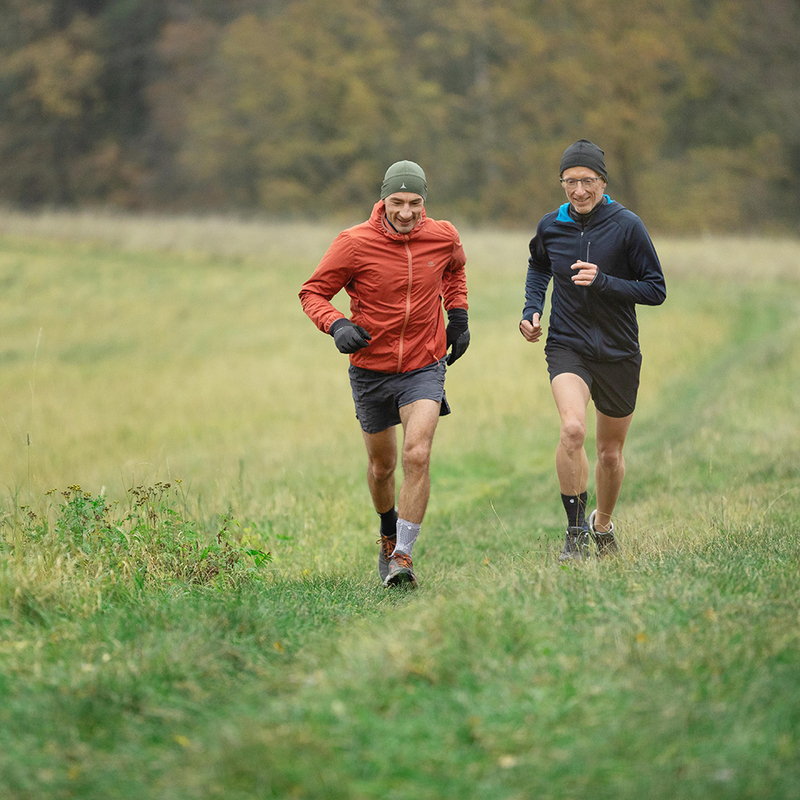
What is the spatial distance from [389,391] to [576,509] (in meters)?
1.31

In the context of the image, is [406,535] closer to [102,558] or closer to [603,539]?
[603,539]

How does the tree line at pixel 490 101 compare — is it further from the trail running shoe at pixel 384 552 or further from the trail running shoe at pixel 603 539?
the trail running shoe at pixel 384 552

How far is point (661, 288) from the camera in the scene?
227 inches

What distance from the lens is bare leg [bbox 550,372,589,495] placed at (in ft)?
18.6

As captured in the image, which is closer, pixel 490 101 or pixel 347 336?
pixel 347 336

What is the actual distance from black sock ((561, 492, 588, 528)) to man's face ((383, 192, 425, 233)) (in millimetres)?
1849

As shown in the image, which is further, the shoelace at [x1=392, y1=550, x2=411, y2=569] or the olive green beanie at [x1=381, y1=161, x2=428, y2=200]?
the olive green beanie at [x1=381, y1=161, x2=428, y2=200]

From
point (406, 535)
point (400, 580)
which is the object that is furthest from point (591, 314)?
point (400, 580)

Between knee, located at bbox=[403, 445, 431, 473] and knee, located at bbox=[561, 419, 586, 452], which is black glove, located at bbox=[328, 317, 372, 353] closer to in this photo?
knee, located at bbox=[403, 445, 431, 473]

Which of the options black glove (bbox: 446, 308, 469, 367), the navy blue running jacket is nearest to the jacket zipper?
black glove (bbox: 446, 308, 469, 367)

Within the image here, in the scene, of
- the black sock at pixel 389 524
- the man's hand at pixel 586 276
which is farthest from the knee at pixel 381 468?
the man's hand at pixel 586 276

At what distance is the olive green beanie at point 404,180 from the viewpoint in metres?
5.66

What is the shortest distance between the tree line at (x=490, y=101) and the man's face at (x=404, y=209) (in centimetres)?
3547

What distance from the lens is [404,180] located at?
5664 mm
